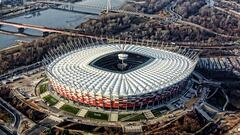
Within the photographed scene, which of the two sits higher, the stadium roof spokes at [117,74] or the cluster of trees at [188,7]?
the cluster of trees at [188,7]

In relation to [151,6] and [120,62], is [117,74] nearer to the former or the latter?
[120,62]

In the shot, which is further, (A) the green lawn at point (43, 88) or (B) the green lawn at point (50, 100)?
(A) the green lawn at point (43, 88)

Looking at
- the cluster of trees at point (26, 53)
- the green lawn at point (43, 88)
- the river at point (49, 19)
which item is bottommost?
the green lawn at point (43, 88)

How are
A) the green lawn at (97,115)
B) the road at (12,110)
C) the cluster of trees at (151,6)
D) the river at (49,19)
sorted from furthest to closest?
the cluster of trees at (151,6), the river at (49,19), the green lawn at (97,115), the road at (12,110)

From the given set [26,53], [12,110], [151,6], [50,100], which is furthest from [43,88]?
[151,6]

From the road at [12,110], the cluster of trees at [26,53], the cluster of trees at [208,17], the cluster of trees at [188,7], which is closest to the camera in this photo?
the road at [12,110]

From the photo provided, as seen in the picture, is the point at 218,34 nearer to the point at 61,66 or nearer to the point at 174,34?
the point at 174,34

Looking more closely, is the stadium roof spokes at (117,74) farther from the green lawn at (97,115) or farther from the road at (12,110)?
the road at (12,110)

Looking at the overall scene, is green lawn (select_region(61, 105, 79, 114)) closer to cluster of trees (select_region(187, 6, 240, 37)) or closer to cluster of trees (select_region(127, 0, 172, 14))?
cluster of trees (select_region(187, 6, 240, 37))

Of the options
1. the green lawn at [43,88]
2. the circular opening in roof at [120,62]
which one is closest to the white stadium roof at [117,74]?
the circular opening in roof at [120,62]

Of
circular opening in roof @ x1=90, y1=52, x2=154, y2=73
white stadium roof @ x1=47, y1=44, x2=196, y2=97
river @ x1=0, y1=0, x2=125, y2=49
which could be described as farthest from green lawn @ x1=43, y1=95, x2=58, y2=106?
river @ x1=0, y1=0, x2=125, y2=49
